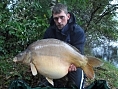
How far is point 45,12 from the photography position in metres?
4.72

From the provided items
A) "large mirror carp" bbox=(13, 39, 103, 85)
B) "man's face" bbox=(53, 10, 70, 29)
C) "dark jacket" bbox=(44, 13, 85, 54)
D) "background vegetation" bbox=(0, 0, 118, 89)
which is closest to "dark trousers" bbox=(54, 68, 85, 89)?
"dark jacket" bbox=(44, 13, 85, 54)

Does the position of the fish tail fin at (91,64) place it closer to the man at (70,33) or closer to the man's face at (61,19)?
the man at (70,33)

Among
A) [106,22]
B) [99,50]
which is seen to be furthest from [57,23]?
[99,50]

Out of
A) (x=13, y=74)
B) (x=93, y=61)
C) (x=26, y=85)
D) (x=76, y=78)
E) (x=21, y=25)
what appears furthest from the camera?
(x=13, y=74)

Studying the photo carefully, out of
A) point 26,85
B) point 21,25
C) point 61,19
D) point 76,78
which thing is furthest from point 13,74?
point 26,85

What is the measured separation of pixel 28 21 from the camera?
4.13 metres

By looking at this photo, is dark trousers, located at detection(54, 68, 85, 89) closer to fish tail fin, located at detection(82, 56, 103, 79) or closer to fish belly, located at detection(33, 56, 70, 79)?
fish tail fin, located at detection(82, 56, 103, 79)

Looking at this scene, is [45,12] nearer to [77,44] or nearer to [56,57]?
[77,44]

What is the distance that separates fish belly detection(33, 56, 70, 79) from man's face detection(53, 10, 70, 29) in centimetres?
50

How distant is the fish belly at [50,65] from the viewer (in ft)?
8.30

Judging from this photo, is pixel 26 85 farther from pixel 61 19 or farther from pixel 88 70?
pixel 61 19

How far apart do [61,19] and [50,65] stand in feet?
1.97

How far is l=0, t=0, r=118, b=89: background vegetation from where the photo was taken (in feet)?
13.1

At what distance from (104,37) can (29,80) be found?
3.09 m
